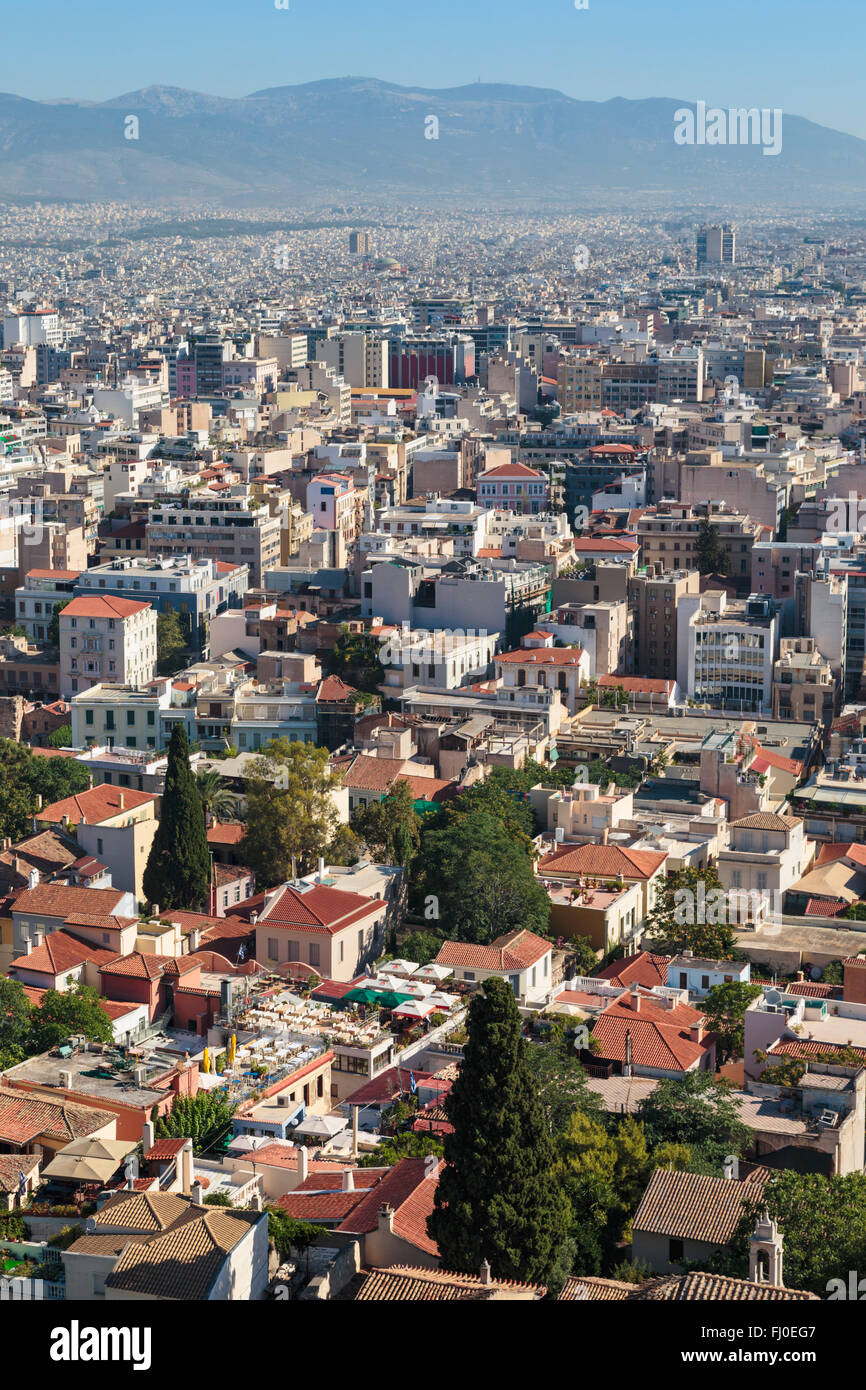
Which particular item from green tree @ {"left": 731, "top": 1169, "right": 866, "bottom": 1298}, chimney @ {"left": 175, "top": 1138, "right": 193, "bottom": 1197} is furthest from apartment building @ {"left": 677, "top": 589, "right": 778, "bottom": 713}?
chimney @ {"left": 175, "top": 1138, "right": 193, "bottom": 1197}

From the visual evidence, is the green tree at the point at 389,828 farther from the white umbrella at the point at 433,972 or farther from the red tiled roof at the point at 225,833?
the white umbrella at the point at 433,972

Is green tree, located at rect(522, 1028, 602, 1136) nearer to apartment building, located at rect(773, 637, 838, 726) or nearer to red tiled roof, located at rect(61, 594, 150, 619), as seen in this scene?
apartment building, located at rect(773, 637, 838, 726)

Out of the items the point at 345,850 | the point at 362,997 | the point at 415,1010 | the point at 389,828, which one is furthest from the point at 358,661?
the point at 415,1010

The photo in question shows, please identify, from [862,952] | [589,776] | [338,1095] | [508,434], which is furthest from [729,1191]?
[508,434]

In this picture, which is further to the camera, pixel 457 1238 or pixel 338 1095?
pixel 338 1095

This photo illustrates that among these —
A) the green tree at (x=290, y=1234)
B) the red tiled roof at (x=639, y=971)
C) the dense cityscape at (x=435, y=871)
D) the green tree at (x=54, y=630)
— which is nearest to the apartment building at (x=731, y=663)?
the dense cityscape at (x=435, y=871)

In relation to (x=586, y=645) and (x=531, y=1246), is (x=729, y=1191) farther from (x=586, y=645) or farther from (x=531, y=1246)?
(x=586, y=645)
